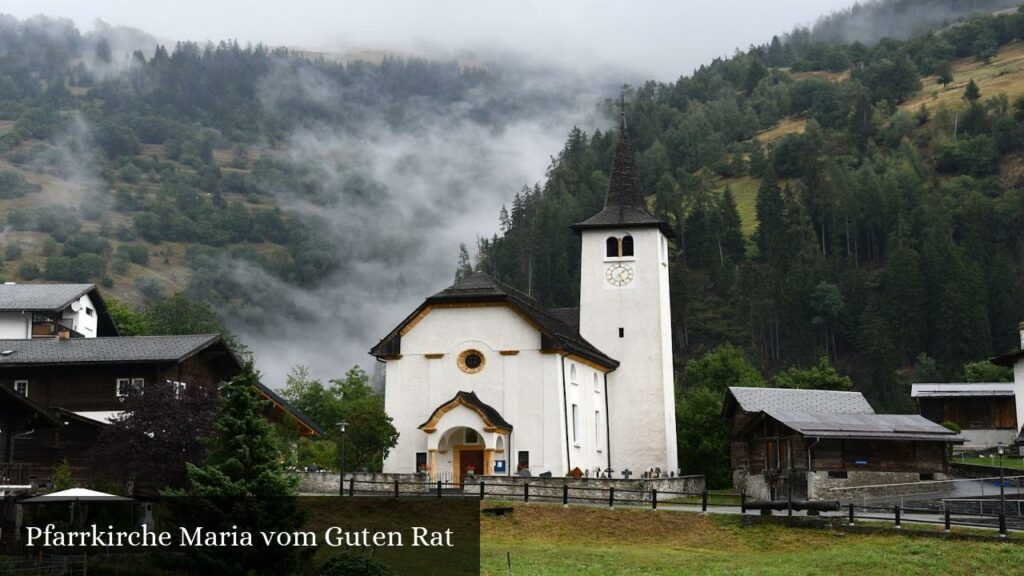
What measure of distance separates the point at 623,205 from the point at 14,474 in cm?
3815

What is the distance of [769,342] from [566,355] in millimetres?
73079

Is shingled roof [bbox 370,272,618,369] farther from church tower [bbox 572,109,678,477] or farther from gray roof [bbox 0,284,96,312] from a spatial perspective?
gray roof [bbox 0,284,96,312]

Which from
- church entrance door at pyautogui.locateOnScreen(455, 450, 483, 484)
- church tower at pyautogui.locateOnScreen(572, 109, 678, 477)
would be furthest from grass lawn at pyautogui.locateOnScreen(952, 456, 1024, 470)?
church entrance door at pyautogui.locateOnScreen(455, 450, 483, 484)

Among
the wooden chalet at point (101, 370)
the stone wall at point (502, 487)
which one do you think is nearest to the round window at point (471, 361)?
the wooden chalet at point (101, 370)

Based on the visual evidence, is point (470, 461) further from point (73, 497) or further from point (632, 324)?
point (73, 497)

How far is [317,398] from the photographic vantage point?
97625 millimetres

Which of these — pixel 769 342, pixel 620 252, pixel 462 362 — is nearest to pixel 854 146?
pixel 769 342

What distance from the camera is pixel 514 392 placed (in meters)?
58.1

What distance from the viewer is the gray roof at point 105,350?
50.4 metres

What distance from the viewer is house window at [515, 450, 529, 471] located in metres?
57.0

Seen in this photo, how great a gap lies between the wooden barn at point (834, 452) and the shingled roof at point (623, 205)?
14.0m

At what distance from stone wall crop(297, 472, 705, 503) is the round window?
860cm

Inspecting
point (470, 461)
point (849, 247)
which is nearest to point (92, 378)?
point (470, 461)

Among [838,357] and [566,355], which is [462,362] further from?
[838,357]
